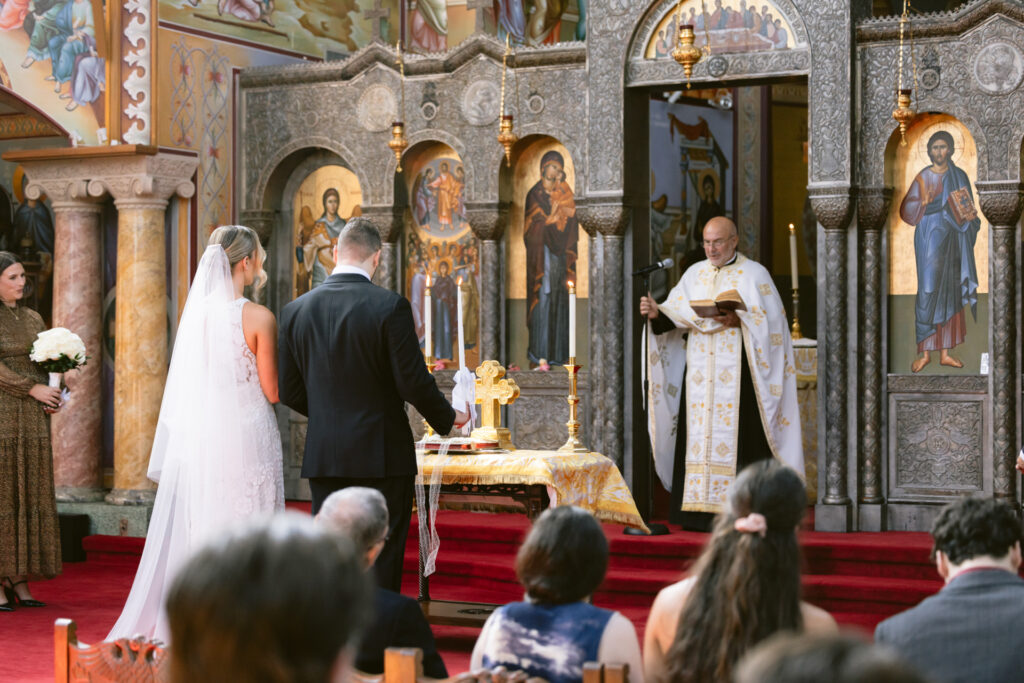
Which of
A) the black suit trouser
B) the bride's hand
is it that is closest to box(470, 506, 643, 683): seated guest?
the black suit trouser

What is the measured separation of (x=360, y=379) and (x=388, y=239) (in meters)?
5.55

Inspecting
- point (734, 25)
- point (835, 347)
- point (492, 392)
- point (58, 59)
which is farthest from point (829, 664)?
point (58, 59)

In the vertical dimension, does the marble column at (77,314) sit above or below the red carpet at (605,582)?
above

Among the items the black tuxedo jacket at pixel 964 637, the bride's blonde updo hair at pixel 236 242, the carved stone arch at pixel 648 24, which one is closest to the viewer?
the black tuxedo jacket at pixel 964 637

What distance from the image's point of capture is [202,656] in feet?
5.49

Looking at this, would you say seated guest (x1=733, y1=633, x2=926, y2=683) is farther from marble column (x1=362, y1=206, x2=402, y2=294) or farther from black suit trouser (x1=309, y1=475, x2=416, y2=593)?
marble column (x1=362, y1=206, x2=402, y2=294)

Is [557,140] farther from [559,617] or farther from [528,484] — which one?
[559,617]

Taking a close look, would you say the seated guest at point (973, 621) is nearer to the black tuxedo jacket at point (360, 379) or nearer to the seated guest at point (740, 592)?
the seated guest at point (740, 592)

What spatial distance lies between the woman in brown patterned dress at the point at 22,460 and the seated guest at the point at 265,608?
24.1ft

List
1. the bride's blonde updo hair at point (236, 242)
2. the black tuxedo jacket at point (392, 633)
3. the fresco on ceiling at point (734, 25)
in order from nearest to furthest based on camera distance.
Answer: the black tuxedo jacket at point (392, 633), the bride's blonde updo hair at point (236, 242), the fresco on ceiling at point (734, 25)

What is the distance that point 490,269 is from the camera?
11055 mm

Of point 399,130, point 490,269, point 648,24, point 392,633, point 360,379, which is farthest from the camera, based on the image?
point 490,269

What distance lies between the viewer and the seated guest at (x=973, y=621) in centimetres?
326

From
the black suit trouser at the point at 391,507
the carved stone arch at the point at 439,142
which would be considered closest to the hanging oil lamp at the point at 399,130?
the carved stone arch at the point at 439,142
